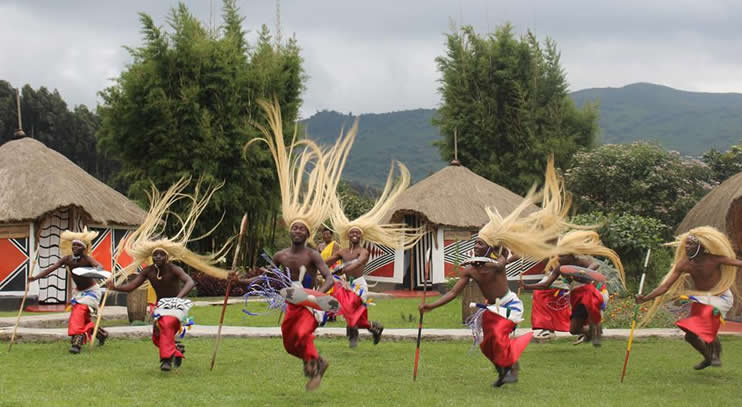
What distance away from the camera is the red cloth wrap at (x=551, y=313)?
10.8m

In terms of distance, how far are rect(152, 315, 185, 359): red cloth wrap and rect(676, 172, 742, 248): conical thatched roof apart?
368 inches

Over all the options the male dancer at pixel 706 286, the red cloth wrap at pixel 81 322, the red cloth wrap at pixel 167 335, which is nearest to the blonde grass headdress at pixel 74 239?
the red cloth wrap at pixel 81 322

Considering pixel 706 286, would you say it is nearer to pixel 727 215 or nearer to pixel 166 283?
pixel 727 215

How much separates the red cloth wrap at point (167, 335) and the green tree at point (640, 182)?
60.5ft

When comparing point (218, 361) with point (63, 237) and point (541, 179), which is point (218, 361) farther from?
point (541, 179)

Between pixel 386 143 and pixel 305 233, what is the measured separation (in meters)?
146

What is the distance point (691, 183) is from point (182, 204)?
597 inches

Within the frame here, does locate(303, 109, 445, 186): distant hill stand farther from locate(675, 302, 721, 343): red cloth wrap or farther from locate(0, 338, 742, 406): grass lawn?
locate(675, 302, 721, 343): red cloth wrap

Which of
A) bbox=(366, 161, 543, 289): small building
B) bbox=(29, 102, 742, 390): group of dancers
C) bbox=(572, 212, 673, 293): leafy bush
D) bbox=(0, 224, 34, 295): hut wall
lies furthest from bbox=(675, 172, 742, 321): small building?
bbox=(0, 224, 34, 295): hut wall

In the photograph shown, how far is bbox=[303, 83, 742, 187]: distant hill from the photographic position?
441ft

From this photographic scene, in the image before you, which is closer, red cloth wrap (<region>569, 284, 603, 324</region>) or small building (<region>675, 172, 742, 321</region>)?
red cloth wrap (<region>569, 284, 603, 324</region>)

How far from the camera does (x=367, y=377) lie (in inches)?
333

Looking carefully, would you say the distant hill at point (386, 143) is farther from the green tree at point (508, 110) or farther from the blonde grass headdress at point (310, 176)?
the blonde grass headdress at point (310, 176)

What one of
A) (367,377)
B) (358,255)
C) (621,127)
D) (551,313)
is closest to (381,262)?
(358,255)
